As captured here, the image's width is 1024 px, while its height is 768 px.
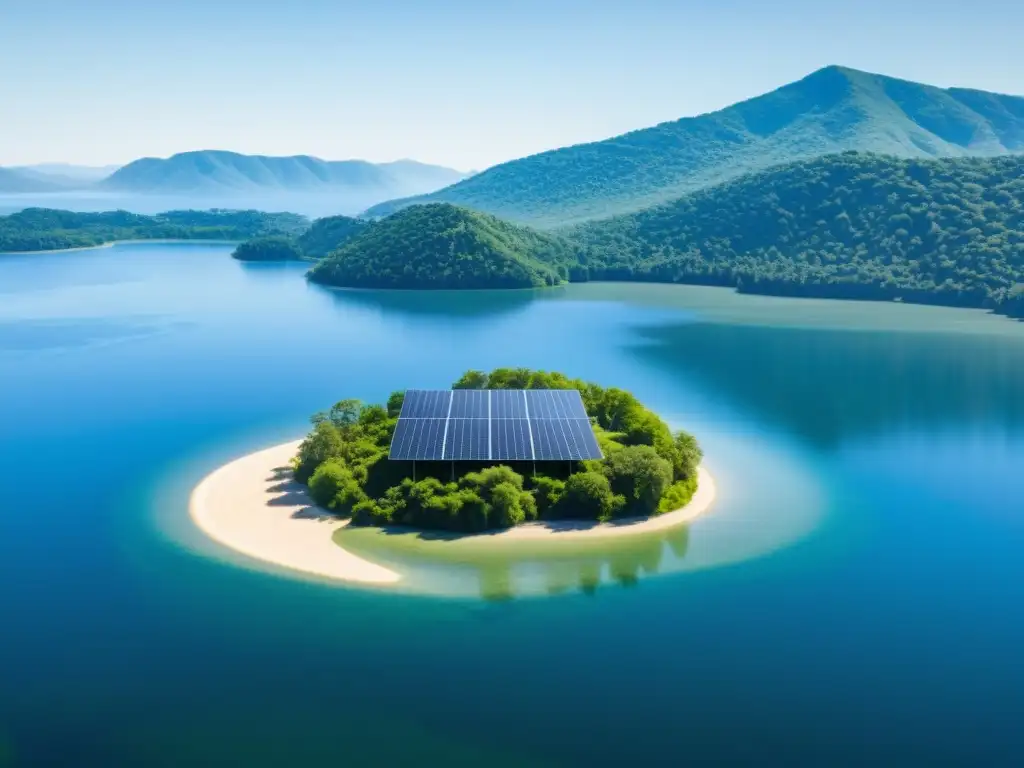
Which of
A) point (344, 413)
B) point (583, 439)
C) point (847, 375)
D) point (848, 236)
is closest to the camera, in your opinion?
point (583, 439)

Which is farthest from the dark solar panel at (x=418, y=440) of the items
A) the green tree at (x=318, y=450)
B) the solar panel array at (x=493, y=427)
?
the green tree at (x=318, y=450)

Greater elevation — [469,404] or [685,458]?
[469,404]

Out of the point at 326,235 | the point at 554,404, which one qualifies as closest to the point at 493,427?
the point at 554,404

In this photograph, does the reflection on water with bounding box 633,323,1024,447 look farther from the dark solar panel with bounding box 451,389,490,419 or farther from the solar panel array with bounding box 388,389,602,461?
the dark solar panel with bounding box 451,389,490,419

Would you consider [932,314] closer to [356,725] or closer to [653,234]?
[653,234]

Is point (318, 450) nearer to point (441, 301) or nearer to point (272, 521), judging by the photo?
point (272, 521)
